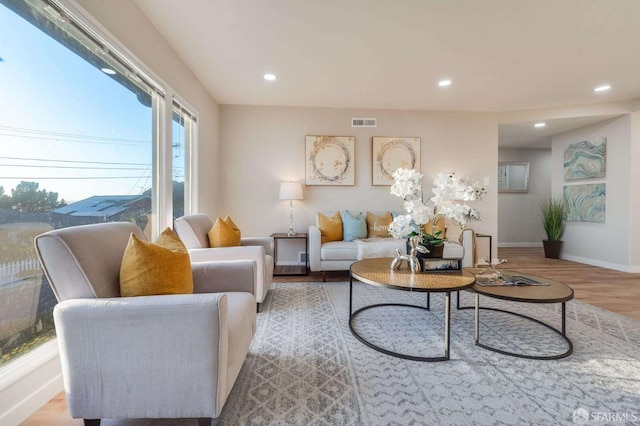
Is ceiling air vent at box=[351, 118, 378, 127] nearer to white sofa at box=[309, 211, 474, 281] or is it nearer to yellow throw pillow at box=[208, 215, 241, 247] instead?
white sofa at box=[309, 211, 474, 281]

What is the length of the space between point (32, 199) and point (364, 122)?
12.8ft

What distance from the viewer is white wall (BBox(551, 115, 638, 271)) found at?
4.03m

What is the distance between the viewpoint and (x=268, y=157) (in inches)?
166

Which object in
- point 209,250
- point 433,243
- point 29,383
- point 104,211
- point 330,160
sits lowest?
point 29,383

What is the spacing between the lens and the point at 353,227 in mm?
3832

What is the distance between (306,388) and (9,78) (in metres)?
2.11

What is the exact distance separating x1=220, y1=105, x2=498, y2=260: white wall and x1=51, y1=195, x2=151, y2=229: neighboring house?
1.92m

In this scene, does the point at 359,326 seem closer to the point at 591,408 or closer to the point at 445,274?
the point at 445,274

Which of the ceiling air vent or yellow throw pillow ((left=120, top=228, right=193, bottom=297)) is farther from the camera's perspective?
the ceiling air vent

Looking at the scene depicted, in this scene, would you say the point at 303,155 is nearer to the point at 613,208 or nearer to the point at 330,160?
the point at 330,160

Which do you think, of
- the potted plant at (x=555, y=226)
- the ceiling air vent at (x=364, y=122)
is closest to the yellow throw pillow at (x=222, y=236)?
the ceiling air vent at (x=364, y=122)

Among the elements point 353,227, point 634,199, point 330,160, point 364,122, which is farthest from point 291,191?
point 634,199

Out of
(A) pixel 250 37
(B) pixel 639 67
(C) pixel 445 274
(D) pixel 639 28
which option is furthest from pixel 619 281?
(A) pixel 250 37

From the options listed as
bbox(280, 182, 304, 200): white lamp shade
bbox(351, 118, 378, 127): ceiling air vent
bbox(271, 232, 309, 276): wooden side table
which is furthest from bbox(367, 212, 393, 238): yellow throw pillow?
bbox(351, 118, 378, 127): ceiling air vent
